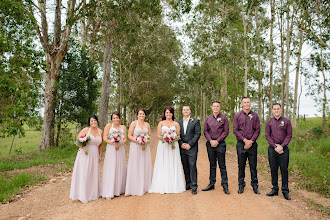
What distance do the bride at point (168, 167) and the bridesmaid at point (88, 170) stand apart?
1532mm

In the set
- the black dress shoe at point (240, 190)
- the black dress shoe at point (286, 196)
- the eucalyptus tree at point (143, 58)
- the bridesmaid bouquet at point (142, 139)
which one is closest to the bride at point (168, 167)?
the bridesmaid bouquet at point (142, 139)

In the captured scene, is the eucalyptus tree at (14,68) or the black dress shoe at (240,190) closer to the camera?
the black dress shoe at (240,190)

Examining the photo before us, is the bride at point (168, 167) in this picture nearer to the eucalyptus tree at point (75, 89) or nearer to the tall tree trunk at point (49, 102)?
the eucalyptus tree at point (75, 89)

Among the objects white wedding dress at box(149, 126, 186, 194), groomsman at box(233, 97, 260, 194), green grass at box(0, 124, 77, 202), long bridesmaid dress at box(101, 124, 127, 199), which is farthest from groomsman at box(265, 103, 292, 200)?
green grass at box(0, 124, 77, 202)

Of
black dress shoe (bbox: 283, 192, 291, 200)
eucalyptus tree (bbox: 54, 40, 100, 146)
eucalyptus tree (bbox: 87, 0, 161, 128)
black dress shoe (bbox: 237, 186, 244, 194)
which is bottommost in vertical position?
black dress shoe (bbox: 283, 192, 291, 200)

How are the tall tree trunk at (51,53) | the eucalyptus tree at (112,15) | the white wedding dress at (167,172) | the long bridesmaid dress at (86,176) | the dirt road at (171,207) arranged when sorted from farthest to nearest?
1. the eucalyptus tree at (112,15)
2. the tall tree trunk at (51,53)
3. the white wedding dress at (167,172)
4. the long bridesmaid dress at (86,176)
5. the dirt road at (171,207)

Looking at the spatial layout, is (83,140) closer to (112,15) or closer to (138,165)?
(138,165)

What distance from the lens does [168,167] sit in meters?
7.08

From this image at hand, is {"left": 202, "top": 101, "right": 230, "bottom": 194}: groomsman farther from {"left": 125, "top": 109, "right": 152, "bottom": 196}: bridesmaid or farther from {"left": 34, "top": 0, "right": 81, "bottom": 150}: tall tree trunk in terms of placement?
{"left": 34, "top": 0, "right": 81, "bottom": 150}: tall tree trunk

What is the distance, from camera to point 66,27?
1488 cm

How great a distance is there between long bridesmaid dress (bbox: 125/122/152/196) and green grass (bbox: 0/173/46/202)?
3467mm

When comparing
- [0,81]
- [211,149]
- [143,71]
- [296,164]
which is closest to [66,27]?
[0,81]

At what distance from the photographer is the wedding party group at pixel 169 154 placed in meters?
6.74

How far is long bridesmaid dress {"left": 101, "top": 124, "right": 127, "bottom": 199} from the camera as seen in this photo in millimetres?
6781
